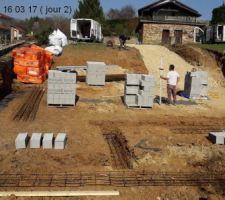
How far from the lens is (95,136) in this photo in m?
9.68

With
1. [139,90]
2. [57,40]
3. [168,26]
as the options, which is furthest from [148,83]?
[168,26]

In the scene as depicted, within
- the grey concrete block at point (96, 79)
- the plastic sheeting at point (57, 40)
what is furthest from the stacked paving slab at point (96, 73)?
the plastic sheeting at point (57, 40)

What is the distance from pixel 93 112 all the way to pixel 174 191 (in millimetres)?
6169

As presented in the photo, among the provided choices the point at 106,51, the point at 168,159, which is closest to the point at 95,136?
the point at 168,159

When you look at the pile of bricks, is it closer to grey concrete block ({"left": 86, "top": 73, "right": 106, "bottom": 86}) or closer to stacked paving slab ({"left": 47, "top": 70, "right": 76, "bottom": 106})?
stacked paving slab ({"left": 47, "top": 70, "right": 76, "bottom": 106})

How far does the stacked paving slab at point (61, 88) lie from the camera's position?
12836 mm

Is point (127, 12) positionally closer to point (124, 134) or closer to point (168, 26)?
point (168, 26)

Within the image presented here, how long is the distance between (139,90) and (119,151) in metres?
4.91

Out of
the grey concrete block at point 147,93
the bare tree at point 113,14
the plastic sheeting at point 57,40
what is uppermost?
the bare tree at point 113,14

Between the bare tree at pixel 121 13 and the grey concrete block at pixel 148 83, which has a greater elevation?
the bare tree at pixel 121 13

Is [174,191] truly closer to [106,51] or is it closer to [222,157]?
[222,157]

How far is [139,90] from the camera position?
44.4 feet

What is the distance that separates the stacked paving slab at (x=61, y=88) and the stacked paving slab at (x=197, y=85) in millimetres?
5310

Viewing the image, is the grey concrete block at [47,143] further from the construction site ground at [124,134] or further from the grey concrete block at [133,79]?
the grey concrete block at [133,79]
